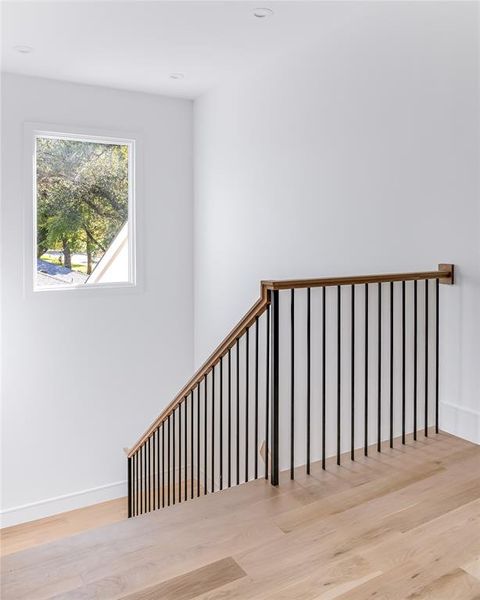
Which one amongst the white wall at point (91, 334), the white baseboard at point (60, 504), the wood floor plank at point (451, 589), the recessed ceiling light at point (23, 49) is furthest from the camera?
the white baseboard at point (60, 504)

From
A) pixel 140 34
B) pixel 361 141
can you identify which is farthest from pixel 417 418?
pixel 140 34

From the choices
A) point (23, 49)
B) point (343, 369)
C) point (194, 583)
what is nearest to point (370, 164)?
point (343, 369)

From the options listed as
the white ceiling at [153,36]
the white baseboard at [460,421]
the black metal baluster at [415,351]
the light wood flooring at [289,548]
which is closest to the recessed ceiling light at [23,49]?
the white ceiling at [153,36]

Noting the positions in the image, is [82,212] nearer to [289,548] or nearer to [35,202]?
[35,202]

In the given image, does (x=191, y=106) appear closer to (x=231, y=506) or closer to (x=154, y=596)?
(x=231, y=506)

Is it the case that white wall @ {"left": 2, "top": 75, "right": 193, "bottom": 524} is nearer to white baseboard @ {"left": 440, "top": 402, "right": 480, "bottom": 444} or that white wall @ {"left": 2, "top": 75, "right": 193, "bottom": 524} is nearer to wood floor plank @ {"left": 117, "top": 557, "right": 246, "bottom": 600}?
white baseboard @ {"left": 440, "top": 402, "right": 480, "bottom": 444}

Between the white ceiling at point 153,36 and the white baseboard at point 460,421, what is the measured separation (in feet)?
8.36

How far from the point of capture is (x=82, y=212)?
5332 millimetres

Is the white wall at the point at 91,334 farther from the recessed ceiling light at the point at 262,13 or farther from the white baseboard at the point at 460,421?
the white baseboard at the point at 460,421

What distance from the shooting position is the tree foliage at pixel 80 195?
5121mm

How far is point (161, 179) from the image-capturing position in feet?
18.4

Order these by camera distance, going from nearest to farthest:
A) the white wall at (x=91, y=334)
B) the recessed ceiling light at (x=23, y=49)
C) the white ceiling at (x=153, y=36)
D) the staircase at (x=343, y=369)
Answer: the staircase at (x=343, y=369) < the white ceiling at (x=153, y=36) < the recessed ceiling light at (x=23, y=49) < the white wall at (x=91, y=334)

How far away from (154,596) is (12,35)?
387 cm

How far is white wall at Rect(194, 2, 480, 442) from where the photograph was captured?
2.92m
